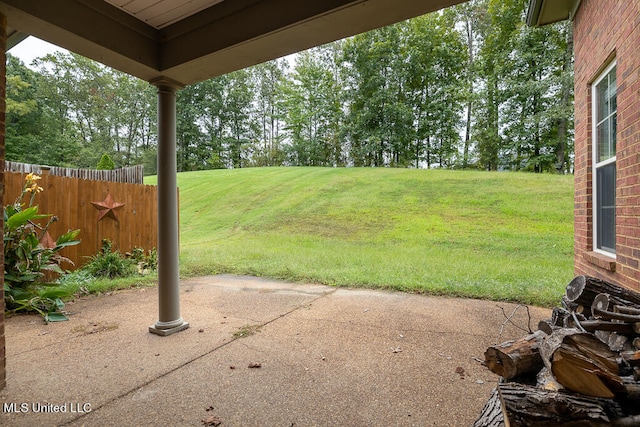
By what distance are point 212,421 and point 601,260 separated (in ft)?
11.1

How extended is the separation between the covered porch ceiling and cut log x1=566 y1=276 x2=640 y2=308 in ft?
6.17

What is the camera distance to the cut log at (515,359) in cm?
162

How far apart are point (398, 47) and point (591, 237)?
970 inches

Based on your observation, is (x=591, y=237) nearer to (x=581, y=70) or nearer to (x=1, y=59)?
(x=581, y=70)

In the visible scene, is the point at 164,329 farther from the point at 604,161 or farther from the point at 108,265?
the point at 604,161

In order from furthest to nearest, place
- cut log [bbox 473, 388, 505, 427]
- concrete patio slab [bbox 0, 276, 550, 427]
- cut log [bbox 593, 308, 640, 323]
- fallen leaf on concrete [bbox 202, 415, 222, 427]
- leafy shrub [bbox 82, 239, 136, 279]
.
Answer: leafy shrub [bbox 82, 239, 136, 279]
concrete patio slab [bbox 0, 276, 550, 427]
fallen leaf on concrete [bbox 202, 415, 222, 427]
cut log [bbox 593, 308, 640, 323]
cut log [bbox 473, 388, 505, 427]

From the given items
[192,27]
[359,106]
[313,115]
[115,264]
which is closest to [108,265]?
[115,264]

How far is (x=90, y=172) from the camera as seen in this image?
→ 19.6 feet

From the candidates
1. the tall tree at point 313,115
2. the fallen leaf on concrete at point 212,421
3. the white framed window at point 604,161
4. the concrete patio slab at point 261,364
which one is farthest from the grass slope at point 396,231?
the tall tree at point 313,115

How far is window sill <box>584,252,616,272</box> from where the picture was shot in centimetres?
270

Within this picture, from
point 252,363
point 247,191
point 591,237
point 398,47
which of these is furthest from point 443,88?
point 252,363

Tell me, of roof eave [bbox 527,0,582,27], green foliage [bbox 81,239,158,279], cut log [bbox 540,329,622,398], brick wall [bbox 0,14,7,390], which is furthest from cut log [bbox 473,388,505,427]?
green foliage [bbox 81,239,158,279]

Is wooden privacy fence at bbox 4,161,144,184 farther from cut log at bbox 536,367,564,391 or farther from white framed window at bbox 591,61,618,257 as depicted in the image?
white framed window at bbox 591,61,618,257

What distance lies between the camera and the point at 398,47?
24.2 m
